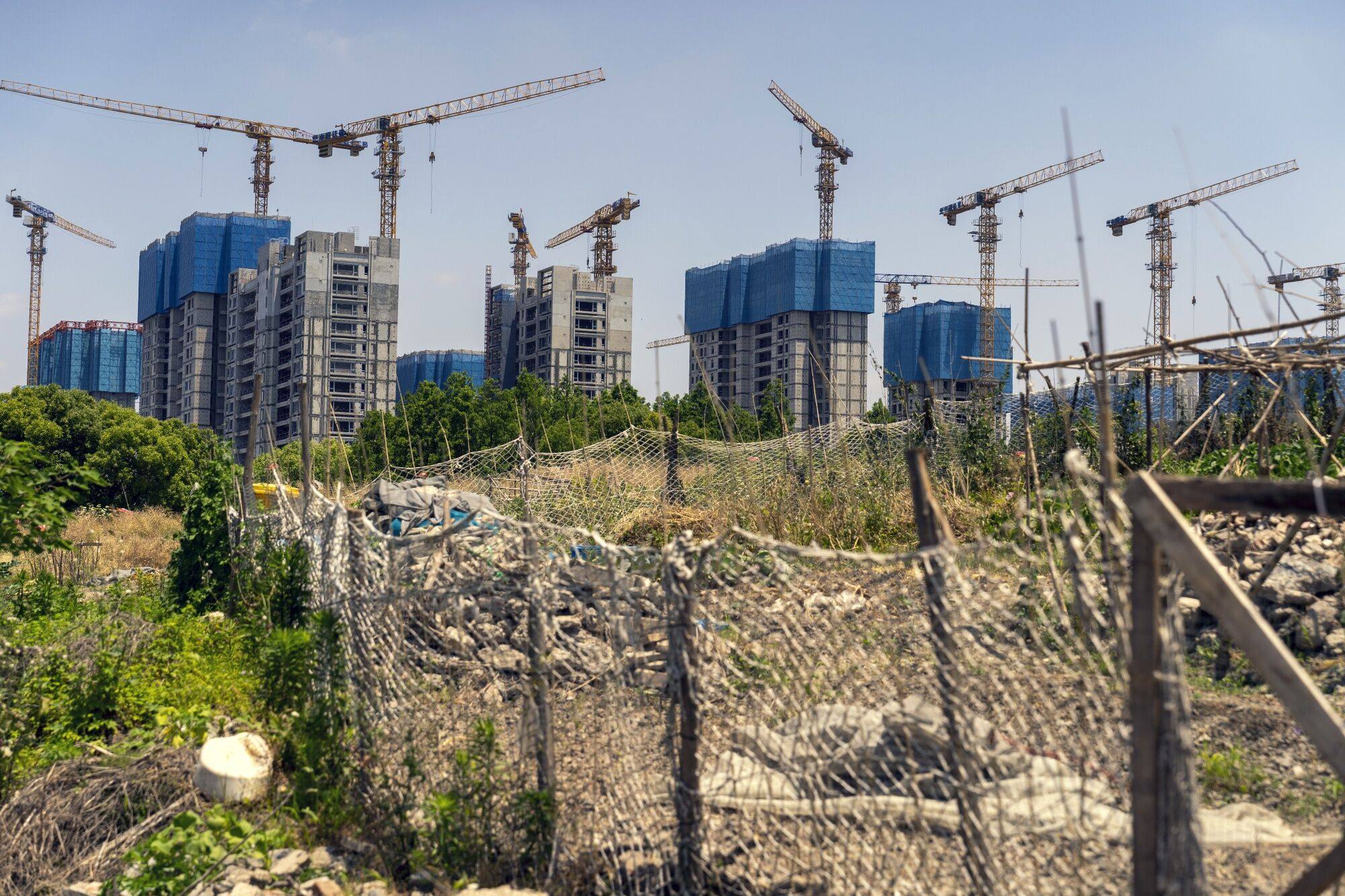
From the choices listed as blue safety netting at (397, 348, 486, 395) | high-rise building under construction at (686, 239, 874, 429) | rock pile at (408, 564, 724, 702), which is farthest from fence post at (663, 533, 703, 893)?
blue safety netting at (397, 348, 486, 395)

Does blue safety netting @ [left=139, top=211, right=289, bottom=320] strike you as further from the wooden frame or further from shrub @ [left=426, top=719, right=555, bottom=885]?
the wooden frame

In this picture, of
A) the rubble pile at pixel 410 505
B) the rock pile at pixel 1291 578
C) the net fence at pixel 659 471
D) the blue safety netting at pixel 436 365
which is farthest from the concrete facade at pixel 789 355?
the rock pile at pixel 1291 578

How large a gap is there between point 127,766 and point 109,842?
19.1 inches

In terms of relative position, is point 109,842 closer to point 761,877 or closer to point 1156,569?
point 761,877

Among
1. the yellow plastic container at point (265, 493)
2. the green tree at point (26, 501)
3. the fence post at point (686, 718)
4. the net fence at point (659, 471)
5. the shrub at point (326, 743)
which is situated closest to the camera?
the fence post at point (686, 718)

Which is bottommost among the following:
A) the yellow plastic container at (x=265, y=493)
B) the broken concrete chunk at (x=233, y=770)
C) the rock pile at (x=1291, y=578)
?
the broken concrete chunk at (x=233, y=770)

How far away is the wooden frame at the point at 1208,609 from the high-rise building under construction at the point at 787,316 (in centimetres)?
6816

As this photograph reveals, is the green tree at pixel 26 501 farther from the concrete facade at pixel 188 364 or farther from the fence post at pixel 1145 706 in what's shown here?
the concrete facade at pixel 188 364

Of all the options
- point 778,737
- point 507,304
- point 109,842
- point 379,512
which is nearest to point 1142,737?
point 778,737

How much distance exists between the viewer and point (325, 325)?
61469 mm

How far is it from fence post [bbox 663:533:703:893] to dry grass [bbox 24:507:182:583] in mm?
8478

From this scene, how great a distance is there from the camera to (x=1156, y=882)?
2238 millimetres

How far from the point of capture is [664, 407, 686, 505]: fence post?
11.5m

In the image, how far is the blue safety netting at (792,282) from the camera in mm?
76812
